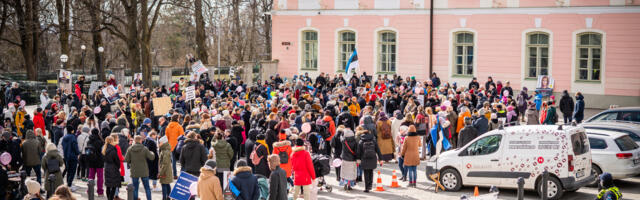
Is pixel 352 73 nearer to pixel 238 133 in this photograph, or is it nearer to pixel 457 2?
pixel 457 2

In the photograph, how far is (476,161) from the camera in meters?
14.4

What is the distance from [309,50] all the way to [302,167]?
25807 mm

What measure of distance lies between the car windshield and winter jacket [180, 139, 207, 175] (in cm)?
830

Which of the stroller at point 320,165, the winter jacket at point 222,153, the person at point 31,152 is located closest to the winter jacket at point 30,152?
the person at point 31,152

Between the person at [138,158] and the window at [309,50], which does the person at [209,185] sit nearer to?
the person at [138,158]

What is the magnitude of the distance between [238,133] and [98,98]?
9818 millimetres

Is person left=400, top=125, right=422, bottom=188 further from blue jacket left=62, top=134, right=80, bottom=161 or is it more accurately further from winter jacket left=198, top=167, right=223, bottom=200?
blue jacket left=62, top=134, right=80, bottom=161

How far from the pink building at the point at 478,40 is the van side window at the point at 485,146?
17314 millimetres

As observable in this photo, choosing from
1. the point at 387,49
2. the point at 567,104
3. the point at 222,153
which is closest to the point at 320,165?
the point at 222,153

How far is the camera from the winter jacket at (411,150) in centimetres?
1516

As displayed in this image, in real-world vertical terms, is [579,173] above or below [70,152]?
below

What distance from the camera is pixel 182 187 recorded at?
38.1ft

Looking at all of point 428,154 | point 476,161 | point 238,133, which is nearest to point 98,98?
point 238,133

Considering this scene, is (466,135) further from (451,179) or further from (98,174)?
(98,174)
